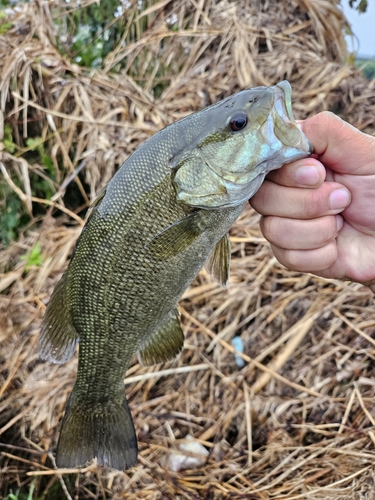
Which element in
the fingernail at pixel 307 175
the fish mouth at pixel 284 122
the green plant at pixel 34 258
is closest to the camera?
→ the fish mouth at pixel 284 122

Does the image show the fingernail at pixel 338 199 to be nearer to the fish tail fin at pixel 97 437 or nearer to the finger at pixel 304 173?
the finger at pixel 304 173

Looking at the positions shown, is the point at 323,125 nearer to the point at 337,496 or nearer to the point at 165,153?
the point at 165,153

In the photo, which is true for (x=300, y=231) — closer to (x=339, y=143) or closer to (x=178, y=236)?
(x=339, y=143)

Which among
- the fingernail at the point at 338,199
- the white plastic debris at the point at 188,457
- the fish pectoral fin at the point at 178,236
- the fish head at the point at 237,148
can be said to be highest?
the fish head at the point at 237,148

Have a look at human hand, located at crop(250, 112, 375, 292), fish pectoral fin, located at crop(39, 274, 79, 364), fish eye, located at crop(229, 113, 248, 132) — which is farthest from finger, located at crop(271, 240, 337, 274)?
fish pectoral fin, located at crop(39, 274, 79, 364)

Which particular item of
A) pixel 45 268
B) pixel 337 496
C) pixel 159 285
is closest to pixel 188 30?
pixel 45 268

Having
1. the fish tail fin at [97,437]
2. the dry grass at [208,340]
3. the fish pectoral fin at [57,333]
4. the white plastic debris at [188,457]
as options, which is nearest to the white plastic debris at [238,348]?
the dry grass at [208,340]

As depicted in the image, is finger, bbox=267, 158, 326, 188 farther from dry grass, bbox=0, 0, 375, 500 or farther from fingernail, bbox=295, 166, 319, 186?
dry grass, bbox=0, 0, 375, 500

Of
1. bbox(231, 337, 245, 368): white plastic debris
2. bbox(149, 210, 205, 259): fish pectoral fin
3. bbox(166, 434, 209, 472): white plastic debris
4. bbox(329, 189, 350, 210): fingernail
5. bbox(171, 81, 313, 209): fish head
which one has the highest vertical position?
bbox(171, 81, 313, 209): fish head
